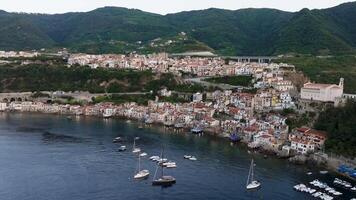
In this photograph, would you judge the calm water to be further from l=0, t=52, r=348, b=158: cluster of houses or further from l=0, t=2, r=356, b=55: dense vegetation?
l=0, t=2, r=356, b=55: dense vegetation

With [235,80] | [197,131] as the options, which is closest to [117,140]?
[197,131]

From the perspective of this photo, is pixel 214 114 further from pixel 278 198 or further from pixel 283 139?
pixel 278 198

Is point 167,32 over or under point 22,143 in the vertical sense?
over

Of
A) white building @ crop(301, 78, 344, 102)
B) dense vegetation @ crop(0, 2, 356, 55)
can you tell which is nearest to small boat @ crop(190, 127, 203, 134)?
white building @ crop(301, 78, 344, 102)

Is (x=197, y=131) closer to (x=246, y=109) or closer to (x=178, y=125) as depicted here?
(x=178, y=125)

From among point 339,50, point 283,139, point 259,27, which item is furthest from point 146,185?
point 259,27

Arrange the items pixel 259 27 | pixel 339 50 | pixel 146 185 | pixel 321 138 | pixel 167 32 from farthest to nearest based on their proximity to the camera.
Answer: pixel 259 27 < pixel 167 32 < pixel 339 50 < pixel 321 138 < pixel 146 185
